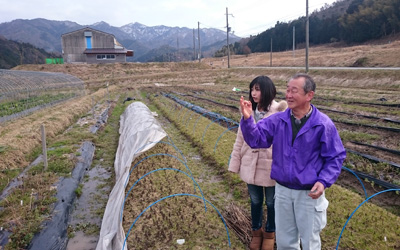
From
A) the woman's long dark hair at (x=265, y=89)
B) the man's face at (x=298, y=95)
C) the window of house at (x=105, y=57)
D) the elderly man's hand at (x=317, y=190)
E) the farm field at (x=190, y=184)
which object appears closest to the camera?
the elderly man's hand at (x=317, y=190)

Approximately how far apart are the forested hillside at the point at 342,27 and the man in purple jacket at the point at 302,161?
144 feet

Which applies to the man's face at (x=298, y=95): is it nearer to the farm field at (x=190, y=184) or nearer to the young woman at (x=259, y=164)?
the young woman at (x=259, y=164)

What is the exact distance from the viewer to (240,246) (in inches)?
143

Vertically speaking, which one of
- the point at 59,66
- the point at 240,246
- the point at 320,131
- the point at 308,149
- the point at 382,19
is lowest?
the point at 240,246

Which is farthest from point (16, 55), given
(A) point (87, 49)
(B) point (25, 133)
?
(B) point (25, 133)

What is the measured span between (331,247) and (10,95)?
550 inches

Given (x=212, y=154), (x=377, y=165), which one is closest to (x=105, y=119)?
(x=212, y=154)

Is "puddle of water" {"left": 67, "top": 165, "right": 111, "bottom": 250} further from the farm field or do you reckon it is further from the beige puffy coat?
the beige puffy coat

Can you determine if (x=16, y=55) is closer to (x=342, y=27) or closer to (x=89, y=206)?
(x=342, y=27)

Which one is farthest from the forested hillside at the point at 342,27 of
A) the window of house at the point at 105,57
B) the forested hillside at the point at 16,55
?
the forested hillside at the point at 16,55

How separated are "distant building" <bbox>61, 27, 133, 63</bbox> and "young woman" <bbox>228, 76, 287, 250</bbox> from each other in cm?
4356

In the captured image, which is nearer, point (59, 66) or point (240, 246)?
point (240, 246)

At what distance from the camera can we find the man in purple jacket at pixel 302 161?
233 cm

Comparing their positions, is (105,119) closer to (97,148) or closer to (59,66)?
(97,148)
